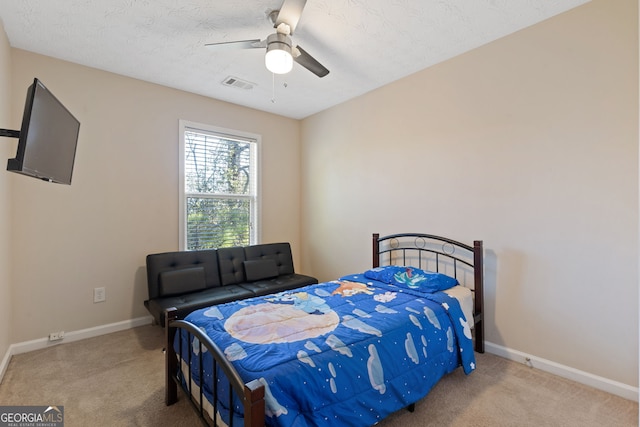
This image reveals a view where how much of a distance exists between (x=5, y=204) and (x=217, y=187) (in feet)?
5.97

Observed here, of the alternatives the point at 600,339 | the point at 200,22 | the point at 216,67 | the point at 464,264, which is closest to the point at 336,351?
the point at 464,264

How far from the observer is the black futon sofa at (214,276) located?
280 cm

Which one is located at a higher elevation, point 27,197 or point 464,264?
point 27,197

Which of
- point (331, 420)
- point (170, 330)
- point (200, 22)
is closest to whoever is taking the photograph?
point (331, 420)

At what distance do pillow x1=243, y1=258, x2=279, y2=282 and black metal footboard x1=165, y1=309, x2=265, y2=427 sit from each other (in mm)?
1524

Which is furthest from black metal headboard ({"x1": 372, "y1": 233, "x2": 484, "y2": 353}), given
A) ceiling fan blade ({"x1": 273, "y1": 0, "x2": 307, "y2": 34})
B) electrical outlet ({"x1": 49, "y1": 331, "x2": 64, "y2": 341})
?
electrical outlet ({"x1": 49, "y1": 331, "x2": 64, "y2": 341})

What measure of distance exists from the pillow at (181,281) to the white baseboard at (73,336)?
64 centimetres

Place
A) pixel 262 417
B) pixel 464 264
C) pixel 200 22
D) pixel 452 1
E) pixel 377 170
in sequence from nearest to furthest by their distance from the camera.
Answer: pixel 262 417, pixel 452 1, pixel 200 22, pixel 464 264, pixel 377 170

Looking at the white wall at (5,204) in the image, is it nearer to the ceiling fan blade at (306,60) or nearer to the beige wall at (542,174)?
the ceiling fan blade at (306,60)

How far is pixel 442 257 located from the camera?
288 centimetres

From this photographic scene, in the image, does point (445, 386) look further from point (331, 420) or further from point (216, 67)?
point (216, 67)

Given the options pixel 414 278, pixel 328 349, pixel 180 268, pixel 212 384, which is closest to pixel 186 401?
pixel 212 384

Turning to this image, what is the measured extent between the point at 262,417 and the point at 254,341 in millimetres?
509

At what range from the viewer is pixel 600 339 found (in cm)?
204
